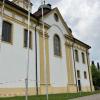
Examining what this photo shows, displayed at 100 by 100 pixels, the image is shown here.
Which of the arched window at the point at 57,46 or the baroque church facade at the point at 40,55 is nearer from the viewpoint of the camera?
the baroque church facade at the point at 40,55

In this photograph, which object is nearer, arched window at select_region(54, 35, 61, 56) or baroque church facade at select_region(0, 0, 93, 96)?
baroque church facade at select_region(0, 0, 93, 96)

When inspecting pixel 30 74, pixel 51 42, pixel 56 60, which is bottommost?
pixel 30 74

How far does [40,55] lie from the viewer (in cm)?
2733

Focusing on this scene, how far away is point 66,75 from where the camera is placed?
32.2 meters

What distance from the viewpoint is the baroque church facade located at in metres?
22.2

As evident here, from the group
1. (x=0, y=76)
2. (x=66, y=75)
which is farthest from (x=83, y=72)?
(x=0, y=76)

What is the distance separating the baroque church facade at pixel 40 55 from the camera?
2217cm

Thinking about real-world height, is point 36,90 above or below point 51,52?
below

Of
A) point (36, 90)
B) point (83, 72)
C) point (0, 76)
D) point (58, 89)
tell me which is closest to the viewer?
point (0, 76)

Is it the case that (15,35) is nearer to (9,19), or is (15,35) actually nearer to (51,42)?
(9,19)

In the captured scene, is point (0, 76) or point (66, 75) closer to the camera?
point (0, 76)

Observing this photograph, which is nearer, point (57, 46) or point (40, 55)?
point (40, 55)

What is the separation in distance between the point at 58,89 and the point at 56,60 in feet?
13.4

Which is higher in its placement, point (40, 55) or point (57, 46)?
point (57, 46)
